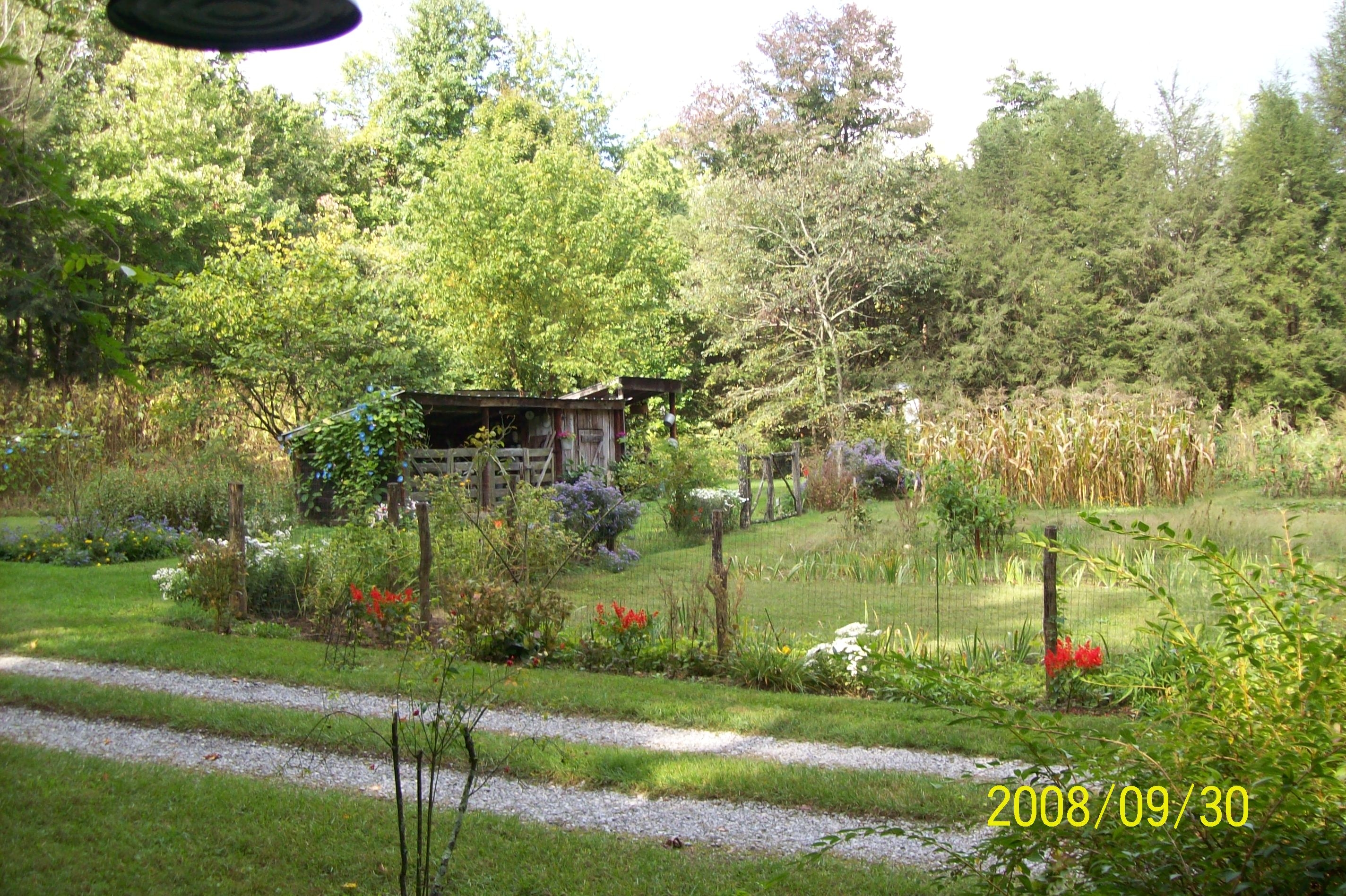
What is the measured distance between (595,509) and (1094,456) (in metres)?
8.29

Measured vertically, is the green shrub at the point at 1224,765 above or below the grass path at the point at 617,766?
above

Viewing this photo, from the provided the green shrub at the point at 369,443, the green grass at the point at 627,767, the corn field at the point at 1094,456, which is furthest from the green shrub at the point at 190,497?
the corn field at the point at 1094,456

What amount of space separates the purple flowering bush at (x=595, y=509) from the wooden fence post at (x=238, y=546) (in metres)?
4.15

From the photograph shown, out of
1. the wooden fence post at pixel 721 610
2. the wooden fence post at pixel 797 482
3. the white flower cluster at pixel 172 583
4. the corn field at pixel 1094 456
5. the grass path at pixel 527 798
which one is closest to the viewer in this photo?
the grass path at pixel 527 798

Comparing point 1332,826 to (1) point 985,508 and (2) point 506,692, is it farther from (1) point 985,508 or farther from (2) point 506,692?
(1) point 985,508

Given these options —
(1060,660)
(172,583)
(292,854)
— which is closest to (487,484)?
(172,583)

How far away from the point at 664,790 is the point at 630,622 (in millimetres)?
2782

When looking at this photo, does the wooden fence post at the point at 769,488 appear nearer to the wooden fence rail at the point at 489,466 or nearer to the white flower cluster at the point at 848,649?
the wooden fence rail at the point at 489,466

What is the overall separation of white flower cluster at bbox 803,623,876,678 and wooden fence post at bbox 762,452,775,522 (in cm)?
994

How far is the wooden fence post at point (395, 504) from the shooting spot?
32.9ft

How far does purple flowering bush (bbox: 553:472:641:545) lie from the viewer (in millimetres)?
12961

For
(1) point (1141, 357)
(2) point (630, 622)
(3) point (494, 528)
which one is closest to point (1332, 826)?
(2) point (630, 622)

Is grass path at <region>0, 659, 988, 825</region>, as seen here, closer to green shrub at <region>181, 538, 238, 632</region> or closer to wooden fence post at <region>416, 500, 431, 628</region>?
wooden fence post at <region>416, 500, 431, 628</region>

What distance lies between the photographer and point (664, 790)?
5.07 m
